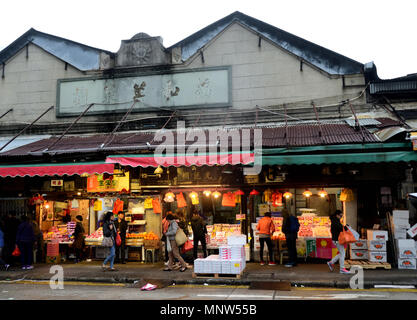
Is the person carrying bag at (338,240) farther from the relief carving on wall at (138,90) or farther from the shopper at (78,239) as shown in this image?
the shopper at (78,239)

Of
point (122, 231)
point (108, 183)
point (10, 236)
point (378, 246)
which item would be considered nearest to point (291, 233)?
point (378, 246)

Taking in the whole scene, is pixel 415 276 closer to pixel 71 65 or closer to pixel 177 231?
pixel 177 231

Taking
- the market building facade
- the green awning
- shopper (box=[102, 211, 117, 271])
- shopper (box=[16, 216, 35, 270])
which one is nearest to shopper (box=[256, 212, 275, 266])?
the market building facade

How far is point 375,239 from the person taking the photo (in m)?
12.5

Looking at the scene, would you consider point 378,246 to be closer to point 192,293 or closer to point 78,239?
point 192,293

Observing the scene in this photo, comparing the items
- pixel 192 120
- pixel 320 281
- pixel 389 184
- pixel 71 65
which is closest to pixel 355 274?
pixel 320 281

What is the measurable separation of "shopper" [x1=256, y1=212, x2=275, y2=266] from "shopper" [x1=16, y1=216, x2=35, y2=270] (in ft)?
27.1

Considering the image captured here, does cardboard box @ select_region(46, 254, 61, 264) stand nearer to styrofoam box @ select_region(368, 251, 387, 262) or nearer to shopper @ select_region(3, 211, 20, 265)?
shopper @ select_region(3, 211, 20, 265)

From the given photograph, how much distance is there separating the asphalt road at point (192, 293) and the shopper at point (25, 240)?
3277mm

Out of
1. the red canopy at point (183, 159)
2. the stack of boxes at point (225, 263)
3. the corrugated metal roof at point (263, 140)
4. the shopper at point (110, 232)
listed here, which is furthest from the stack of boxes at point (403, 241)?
the shopper at point (110, 232)

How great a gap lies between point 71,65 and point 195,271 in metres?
11.0

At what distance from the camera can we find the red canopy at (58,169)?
472 inches

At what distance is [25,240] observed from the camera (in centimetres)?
1372

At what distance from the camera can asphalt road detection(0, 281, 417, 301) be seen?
28.1ft
